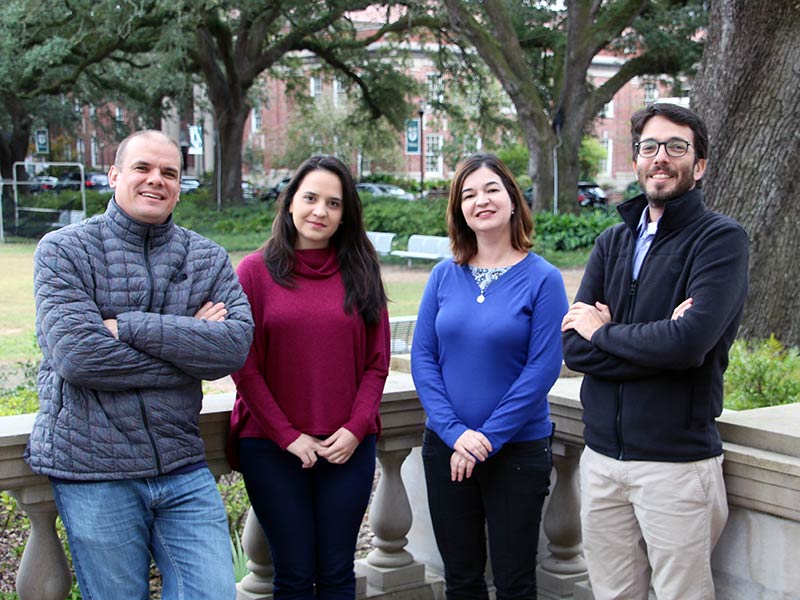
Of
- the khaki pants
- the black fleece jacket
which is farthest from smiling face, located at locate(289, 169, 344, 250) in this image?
the khaki pants

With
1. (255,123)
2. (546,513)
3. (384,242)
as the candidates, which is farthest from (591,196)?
(546,513)

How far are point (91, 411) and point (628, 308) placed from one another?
1632 millimetres

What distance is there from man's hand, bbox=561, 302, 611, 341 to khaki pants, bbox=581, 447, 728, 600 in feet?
1.28

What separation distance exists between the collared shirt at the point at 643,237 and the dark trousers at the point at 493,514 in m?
0.69

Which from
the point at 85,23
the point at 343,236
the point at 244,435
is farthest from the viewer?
the point at 85,23

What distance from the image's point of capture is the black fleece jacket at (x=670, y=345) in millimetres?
2707

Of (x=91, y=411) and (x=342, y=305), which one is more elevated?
(x=342, y=305)

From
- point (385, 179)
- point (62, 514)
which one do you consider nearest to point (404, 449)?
point (62, 514)

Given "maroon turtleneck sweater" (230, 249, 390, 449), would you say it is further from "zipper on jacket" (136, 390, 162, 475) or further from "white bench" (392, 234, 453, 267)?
"white bench" (392, 234, 453, 267)

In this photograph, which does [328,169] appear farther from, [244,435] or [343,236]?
[244,435]

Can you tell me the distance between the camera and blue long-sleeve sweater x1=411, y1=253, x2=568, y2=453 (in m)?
3.12

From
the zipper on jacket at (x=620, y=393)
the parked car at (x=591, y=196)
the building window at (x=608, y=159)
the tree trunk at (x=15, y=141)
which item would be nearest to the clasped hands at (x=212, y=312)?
the zipper on jacket at (x=620, y=393)

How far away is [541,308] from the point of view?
3.20 metres

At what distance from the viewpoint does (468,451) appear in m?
Answer: 3.08
